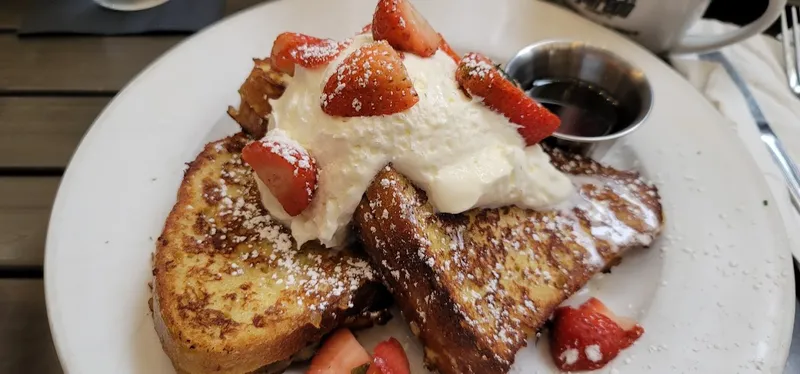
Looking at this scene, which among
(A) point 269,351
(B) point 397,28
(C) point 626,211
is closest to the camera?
(A) point 269,351

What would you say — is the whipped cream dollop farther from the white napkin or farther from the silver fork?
the silver fork

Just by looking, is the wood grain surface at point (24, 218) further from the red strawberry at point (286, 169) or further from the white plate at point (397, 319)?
the red strawberry at point (286, 169)

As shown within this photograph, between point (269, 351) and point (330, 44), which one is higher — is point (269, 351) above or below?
below

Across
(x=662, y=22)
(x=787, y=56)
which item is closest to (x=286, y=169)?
(x=662, y=22)

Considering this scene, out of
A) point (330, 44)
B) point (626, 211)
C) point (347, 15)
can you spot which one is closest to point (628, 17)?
point (626, 211)

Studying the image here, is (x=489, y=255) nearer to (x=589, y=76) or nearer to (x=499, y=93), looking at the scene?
(x=499, y=93)

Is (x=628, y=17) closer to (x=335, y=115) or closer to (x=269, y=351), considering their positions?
(x=335, y=115)

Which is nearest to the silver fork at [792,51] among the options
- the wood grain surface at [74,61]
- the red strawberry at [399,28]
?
the red strawberry at [399,28]
